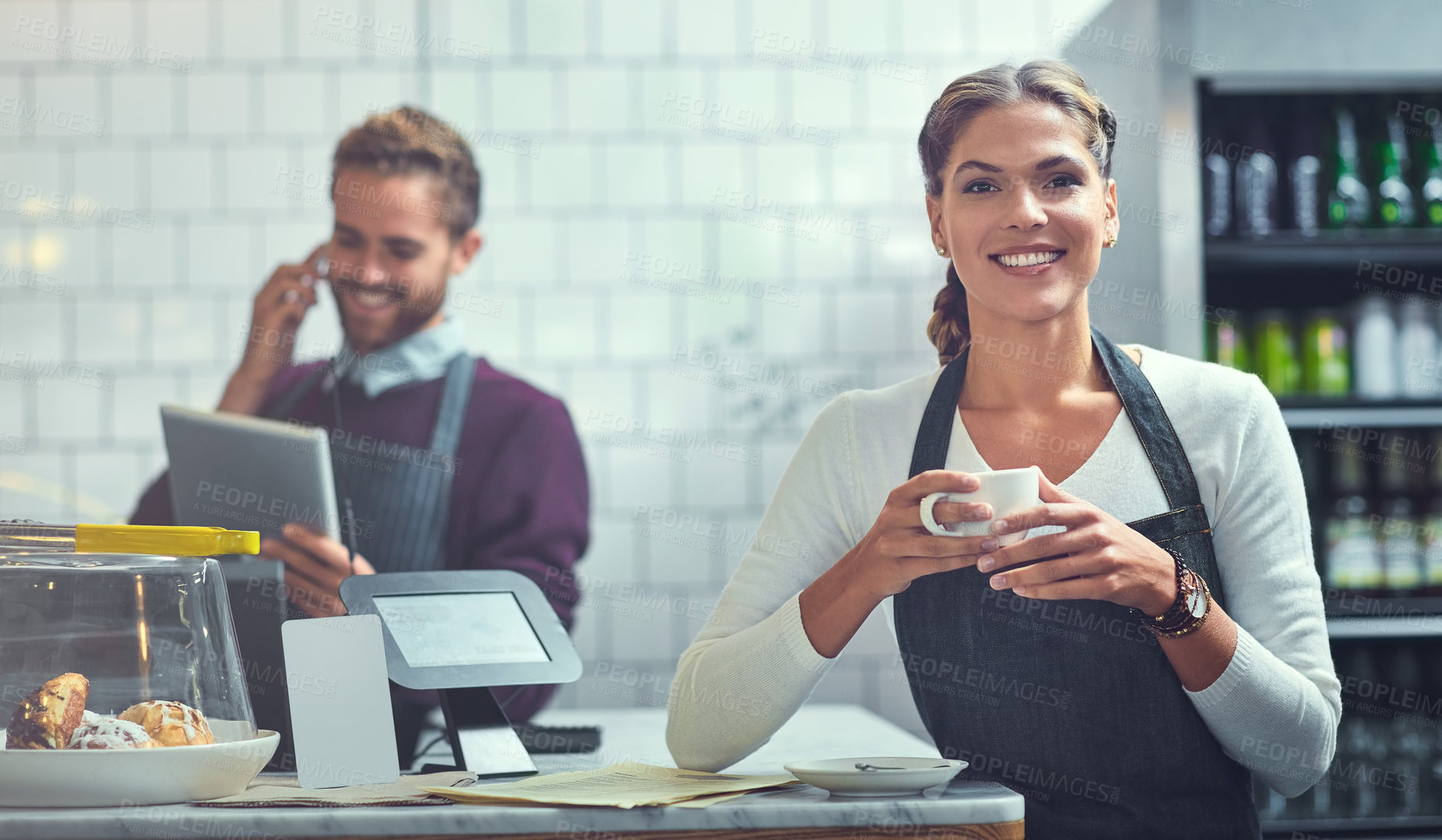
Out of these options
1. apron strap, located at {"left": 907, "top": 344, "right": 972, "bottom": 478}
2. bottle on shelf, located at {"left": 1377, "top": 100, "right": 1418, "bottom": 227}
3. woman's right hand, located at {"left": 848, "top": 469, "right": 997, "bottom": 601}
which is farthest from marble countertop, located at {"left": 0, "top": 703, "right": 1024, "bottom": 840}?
bottle on shelf, located at {"left": 1377, "top": 100, "right": 1418, "bottom": 227}

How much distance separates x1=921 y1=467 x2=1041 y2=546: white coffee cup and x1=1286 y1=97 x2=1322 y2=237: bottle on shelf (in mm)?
1830

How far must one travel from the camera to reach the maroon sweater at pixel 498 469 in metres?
2.81

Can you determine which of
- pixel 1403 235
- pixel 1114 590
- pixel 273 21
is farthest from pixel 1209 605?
pixel 273 21

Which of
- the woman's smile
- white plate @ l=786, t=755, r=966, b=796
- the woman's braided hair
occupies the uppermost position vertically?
the woman's braided hair

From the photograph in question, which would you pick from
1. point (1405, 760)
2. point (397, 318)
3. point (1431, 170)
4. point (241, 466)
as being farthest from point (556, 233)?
point (1405, 760)

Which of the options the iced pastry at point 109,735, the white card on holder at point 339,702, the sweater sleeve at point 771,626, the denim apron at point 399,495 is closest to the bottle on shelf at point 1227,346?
the sweater sleeve at point 771,626

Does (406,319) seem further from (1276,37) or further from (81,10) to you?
(1276,37)

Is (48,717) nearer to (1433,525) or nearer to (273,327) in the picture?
(273,327)

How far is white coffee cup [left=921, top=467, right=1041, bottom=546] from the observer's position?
109 cm

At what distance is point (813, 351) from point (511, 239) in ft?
2.55

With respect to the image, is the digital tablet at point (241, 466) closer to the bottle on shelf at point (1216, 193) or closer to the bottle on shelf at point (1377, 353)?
the bottle on shelf at point (1216, 193)

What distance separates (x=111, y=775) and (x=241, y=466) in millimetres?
821

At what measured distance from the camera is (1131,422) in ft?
4.62

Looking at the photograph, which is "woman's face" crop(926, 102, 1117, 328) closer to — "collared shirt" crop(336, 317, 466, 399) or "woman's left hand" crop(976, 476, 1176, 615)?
"woman's left hand" crop(976, 476, 1176, 615)
